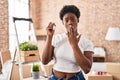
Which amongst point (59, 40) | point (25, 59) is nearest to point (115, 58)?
point (25, 59)

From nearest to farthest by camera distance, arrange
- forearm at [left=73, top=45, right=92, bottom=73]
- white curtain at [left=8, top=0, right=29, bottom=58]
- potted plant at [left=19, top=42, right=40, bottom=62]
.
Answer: forearm at [left=73, top=45, right=92, bottom=73] < potted plant at [left=19, top=42, right=40, bottom=62] < white curtain at [left=8, top=0, right=29, bottom=58]

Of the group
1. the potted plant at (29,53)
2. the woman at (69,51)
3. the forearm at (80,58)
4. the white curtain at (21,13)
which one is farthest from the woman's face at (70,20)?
the white curtain at (21,13)

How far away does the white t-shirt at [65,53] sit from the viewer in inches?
54.7

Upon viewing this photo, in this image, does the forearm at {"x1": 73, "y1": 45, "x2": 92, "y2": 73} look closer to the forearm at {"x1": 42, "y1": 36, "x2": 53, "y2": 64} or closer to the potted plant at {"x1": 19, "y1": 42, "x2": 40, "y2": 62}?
the forearm at {"x1": 42, "y1": 36, "x2": 53, "y2": 64}

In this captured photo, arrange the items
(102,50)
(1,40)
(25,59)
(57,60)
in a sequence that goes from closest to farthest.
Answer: (57,60) < (25,59) < (1,40) < (102,50)

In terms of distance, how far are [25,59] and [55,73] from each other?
204cm

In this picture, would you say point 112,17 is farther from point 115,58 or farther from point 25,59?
point 25,59

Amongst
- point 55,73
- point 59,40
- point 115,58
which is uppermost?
point 59,40

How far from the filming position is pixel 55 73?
142 centimetres

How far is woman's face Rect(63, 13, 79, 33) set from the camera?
4.59 ft

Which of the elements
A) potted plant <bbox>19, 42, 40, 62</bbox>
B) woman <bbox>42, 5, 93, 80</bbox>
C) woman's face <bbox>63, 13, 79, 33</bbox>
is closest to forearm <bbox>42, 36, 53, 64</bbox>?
woman <bbox>42, 5, 93, 80</bbox>

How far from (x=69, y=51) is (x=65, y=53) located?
27 mm

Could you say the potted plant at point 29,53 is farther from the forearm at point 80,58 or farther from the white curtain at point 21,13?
the white curtain at point 21,13

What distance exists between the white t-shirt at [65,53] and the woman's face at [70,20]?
0.27 ft
